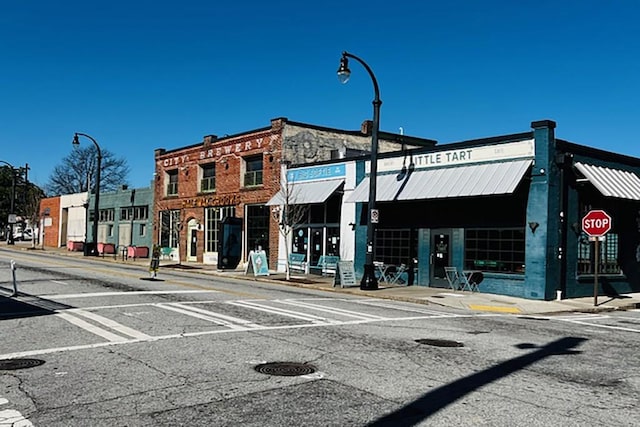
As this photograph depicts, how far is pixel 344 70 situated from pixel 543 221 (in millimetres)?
8411

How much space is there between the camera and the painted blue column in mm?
19922

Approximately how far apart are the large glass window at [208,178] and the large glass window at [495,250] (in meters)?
19.5

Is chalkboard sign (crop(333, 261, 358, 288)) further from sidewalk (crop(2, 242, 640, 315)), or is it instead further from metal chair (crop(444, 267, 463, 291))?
metal chair (crop(444, 267, 463, 291))

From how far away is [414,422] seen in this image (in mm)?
5602

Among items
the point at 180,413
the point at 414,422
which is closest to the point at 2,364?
the point at 180,413

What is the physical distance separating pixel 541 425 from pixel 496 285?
1619 cm

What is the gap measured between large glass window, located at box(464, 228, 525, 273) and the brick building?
36.0 ft

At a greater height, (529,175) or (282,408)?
(529,175)

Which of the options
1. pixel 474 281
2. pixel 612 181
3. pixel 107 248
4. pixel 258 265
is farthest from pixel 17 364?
pixel 107 248

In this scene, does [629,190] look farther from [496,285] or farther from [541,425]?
[541,425]

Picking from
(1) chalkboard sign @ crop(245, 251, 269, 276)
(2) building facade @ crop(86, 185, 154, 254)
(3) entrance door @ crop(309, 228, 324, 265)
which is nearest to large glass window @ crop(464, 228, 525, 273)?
(3) entrance door @ crop(309, 228, 324, 265)

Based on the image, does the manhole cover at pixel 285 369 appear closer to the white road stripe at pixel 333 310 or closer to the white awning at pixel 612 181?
the white road stripe at pixel 333 310

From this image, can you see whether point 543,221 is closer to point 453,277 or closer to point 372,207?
point 453,277

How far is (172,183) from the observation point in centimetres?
4294
